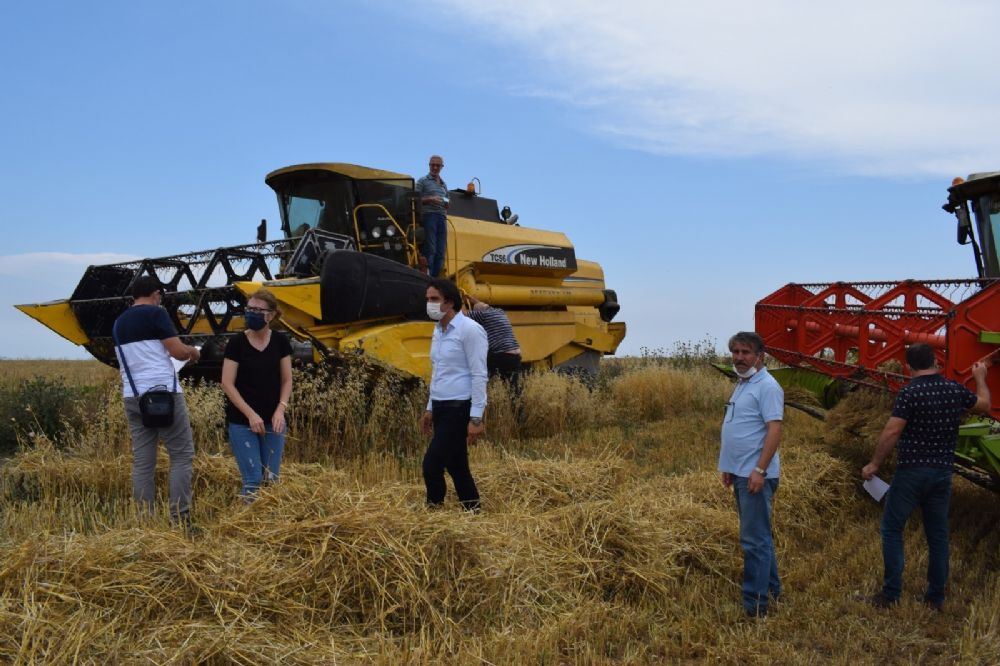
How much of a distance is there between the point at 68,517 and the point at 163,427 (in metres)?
0.83

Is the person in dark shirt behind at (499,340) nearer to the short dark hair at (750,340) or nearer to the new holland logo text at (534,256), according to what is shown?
the short dark hair at (750,340)

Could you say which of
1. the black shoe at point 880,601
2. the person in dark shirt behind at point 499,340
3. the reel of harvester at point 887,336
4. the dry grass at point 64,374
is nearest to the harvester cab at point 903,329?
the reel of harvester at point 887,336

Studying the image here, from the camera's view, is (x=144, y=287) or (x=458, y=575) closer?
(x=458, y=575)

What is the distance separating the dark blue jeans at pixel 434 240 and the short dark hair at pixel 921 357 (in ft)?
20.4

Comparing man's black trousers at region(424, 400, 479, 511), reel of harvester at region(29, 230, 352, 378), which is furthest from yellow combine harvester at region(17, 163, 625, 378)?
man's black trousers at region(424, 400, 479, 511)

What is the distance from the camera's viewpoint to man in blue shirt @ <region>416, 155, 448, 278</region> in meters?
9.84

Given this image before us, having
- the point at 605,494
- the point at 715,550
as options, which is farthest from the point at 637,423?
the point at 715,550

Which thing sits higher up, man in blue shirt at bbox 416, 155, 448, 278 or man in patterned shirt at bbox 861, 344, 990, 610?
man in blue shirt at bbox 416, 155, 448, 278

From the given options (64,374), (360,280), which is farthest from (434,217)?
(64,374)

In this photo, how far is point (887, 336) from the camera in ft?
20.4

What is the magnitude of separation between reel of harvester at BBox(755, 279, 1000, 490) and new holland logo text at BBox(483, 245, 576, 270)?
3.56 meters

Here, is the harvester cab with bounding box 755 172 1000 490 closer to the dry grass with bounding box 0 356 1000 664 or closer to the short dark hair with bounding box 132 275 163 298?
the dry grass with bounding box 0 356 1000 664

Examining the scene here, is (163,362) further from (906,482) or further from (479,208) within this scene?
(479,208)

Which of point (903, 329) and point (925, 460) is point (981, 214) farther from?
point (925, 460)
